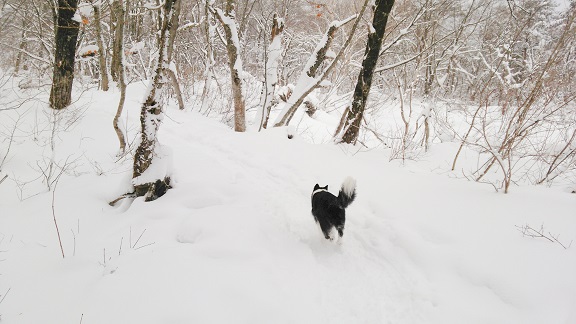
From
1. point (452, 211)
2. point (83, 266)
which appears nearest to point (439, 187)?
point (452, 211)

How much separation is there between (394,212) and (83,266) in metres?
3.46

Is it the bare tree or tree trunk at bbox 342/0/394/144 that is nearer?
the bare tree

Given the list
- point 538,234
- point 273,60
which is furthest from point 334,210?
point 273,60

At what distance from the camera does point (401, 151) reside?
6250 millimetres

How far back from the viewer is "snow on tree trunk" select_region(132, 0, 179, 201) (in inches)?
139

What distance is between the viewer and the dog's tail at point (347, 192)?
10.2ft

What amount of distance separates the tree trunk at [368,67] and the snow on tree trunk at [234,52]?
3.09 m

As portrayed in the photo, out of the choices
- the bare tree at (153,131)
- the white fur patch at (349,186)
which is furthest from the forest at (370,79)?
the white fur patch at (349,186)

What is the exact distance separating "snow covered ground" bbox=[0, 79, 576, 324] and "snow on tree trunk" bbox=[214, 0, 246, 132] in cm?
328

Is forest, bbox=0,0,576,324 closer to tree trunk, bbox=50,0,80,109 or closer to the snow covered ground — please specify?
the snow covered ground

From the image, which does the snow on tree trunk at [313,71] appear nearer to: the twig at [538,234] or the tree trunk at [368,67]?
the tree trunk at [368,67]

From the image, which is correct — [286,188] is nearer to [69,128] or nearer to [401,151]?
[401,151]

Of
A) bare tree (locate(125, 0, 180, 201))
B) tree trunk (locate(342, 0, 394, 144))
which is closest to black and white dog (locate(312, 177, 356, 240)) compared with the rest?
bare tree (locate(125, 0, 180, 201))

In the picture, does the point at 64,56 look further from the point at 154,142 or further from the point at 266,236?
the point at 266,236
